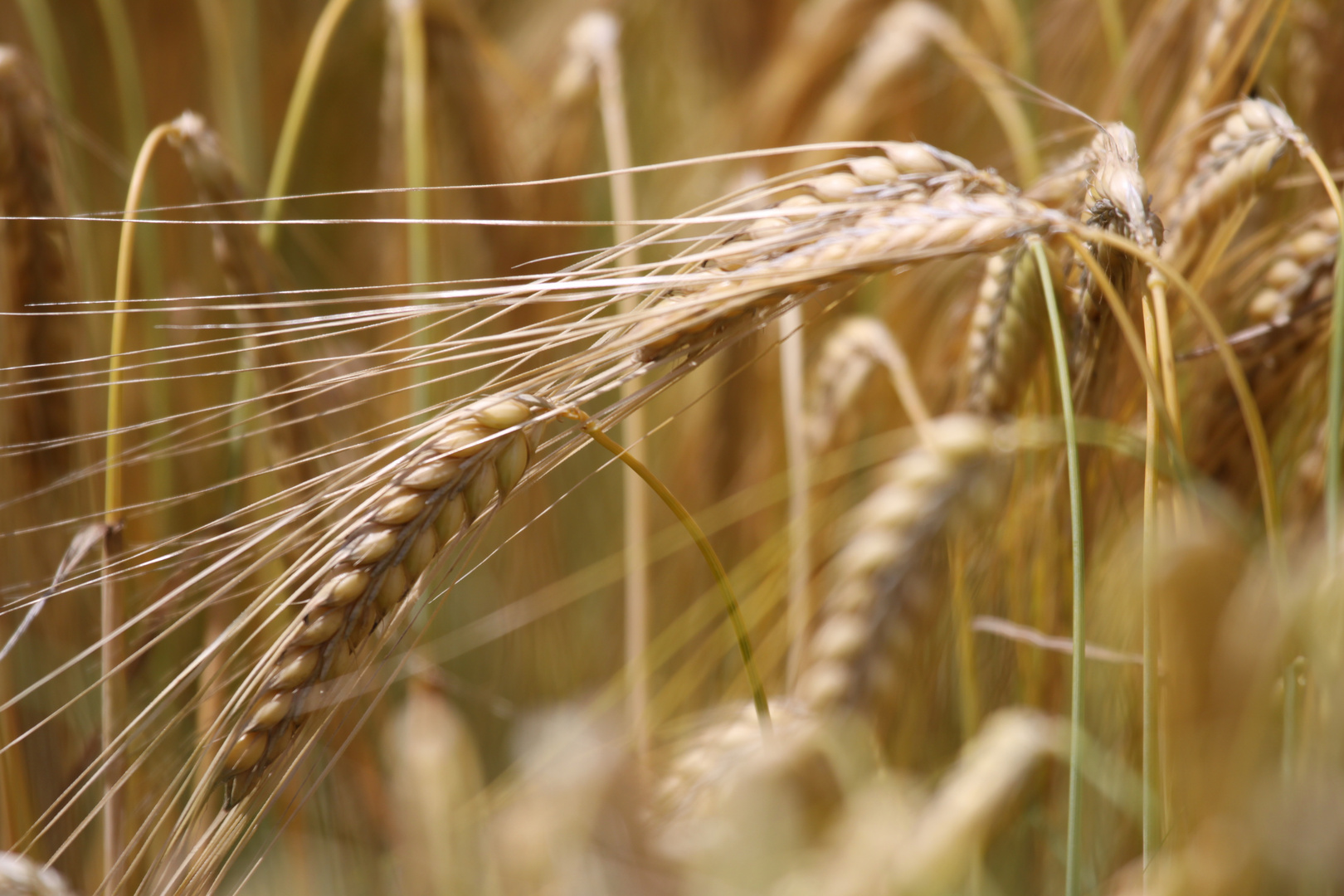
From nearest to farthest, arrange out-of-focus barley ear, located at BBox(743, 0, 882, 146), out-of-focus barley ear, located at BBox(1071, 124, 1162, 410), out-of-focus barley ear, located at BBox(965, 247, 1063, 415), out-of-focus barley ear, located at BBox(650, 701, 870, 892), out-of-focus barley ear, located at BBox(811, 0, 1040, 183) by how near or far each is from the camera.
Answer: out-of-focus barley ear, located at BBox(650, 701, 870, 892) < out-of-focus barley ear, located at BBox(1071, 124, 1162, 410) < out-of-focus barley ear, located at BBox(965, 247, 1063, 415) < out-of-focus barley ear, located at BBox(811, 0, 1040, 183) < out-of-focus barley ear, located at BBox(743, 0, 882, 146)

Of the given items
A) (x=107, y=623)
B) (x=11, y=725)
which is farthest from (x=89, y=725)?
(x=107, y=623)

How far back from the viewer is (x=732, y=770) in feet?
1.71

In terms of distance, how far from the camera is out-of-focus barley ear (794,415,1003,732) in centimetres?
46

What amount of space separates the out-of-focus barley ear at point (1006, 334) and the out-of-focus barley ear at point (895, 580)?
0.32ft

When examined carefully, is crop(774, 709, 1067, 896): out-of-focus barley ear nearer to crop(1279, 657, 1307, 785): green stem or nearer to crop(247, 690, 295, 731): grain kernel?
crop(1279, 657, 1307, 785): green stem

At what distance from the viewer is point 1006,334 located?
0.54 m

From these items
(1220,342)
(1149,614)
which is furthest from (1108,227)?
(1149,614)

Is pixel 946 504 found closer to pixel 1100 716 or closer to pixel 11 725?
pixel 1100 716

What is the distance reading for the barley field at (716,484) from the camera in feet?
1.23

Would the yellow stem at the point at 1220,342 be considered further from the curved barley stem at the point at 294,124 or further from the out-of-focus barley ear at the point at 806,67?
the out-of-focus barley ear at the point at 806,67

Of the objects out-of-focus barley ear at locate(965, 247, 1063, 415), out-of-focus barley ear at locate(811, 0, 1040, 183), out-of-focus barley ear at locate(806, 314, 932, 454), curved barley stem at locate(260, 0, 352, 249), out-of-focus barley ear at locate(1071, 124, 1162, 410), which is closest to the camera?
out-of-focus barley ear at locate(1071, 124, 1162, 410)

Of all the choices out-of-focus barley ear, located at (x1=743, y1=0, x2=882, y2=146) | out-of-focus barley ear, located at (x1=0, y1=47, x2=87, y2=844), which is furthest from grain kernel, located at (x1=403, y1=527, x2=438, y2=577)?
out-of-focus barley ear, located at (x1=743, y1=0, x2=882, y2=146)

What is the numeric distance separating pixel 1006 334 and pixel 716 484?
1.84 ft

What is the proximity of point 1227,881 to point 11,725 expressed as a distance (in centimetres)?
73
